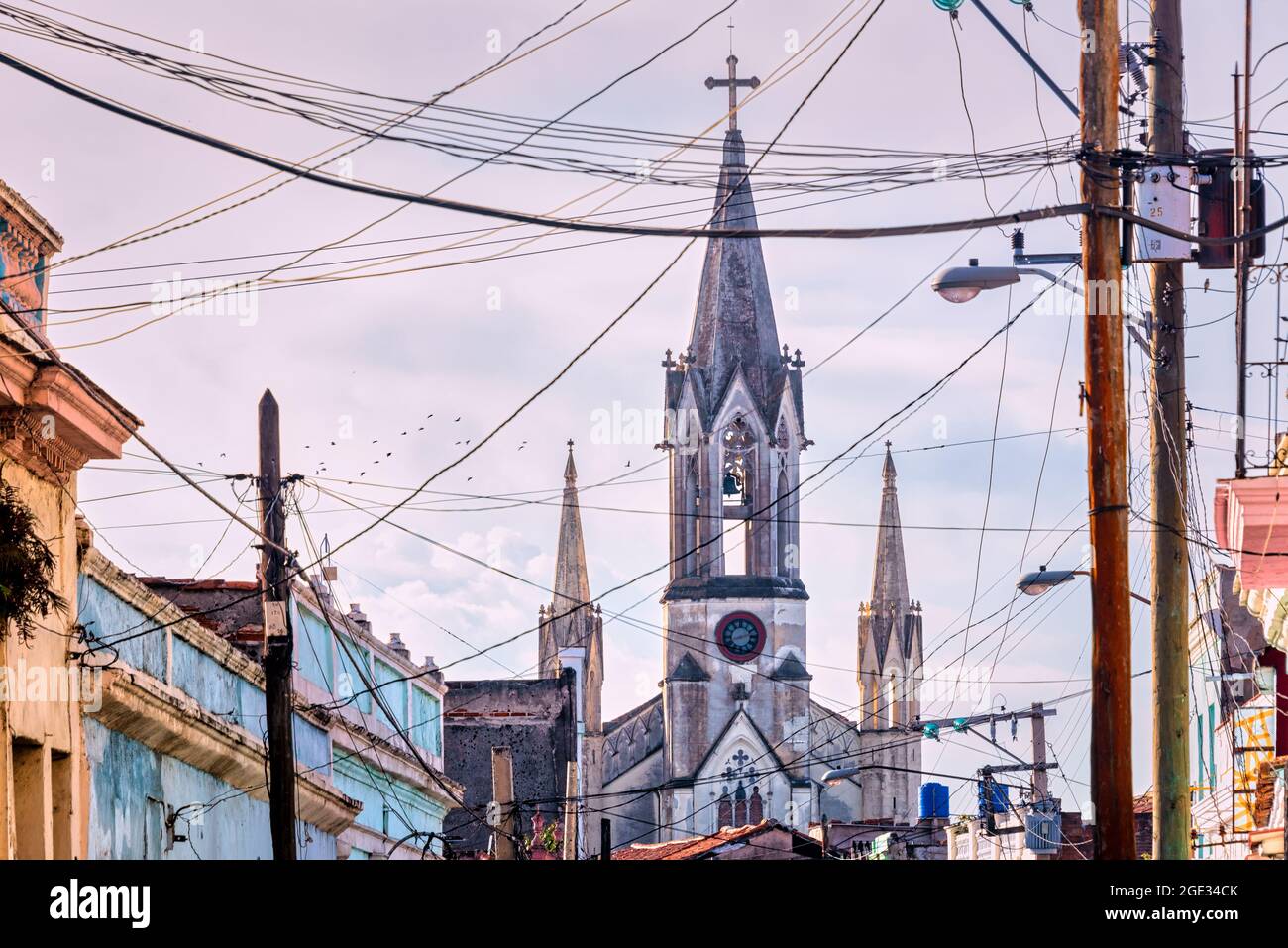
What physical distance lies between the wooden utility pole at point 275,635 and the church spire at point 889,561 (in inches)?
2935

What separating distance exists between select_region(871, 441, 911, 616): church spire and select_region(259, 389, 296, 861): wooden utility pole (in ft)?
245

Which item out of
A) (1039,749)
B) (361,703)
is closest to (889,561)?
(1039,749)

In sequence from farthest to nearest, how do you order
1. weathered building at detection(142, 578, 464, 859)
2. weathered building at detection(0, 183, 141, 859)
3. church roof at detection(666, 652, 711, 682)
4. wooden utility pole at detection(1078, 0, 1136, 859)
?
church roof at detection(666, 652, 711, 682) < weathered building at detection(142, 578, 464, 859) < weathered building at detection(0, 183, 141, 859) < wooden utility pole at detection(1078, 0, 1136, 859)

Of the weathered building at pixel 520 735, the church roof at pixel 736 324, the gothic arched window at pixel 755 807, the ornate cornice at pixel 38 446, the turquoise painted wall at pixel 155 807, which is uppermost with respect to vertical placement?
the church roof at pixel 736 324

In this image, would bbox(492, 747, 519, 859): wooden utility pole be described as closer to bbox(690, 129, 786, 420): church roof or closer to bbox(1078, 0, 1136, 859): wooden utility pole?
bbox(1078, 0, 1136, 859): wooden utility pole

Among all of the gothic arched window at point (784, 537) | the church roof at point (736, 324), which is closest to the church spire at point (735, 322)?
the church roof at point (736, 324)

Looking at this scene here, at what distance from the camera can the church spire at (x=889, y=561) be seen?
314 ft

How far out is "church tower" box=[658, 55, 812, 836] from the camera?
298ft

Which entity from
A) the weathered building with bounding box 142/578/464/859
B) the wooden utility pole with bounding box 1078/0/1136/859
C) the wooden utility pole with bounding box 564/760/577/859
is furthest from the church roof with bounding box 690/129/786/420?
the wooden utility pole with bounding box 1078/0/1136/859

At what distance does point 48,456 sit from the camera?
749 inches

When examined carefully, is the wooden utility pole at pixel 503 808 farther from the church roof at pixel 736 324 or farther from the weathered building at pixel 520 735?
the church roof at pixel 736 324

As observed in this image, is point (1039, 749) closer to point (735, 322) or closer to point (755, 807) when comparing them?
point (755, 807)
